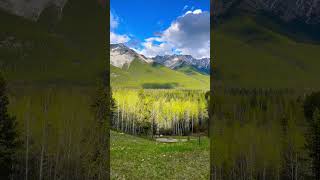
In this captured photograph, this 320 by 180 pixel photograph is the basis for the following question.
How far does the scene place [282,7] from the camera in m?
32.4

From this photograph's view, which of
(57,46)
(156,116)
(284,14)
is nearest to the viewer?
(57,46)

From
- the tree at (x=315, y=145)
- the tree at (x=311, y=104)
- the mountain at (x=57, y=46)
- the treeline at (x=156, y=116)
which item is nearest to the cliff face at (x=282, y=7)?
the tree at (x=311, y=104)

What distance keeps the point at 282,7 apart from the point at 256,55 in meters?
4.51

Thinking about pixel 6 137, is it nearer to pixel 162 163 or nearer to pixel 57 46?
pixel 57 46

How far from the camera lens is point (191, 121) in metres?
112

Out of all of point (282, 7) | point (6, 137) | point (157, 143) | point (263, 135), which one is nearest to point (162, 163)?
point (263, 135)

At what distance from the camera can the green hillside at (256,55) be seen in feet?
99.6

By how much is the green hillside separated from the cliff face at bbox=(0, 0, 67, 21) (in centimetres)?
1121

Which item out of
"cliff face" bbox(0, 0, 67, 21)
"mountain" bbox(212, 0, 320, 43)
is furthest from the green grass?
"cliff face" bbox(0, 0, 67, 21)

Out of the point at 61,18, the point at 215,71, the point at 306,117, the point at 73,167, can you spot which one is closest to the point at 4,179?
the point at 73,167

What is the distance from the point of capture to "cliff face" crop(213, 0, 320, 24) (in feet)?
100.0

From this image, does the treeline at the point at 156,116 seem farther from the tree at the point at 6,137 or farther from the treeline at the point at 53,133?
the tree at the point at 6,137

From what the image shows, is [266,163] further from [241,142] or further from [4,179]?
[4,179]

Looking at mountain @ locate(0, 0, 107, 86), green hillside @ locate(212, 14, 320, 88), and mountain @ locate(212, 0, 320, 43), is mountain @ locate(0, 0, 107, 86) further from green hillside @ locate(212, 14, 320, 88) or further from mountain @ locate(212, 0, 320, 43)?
mountain @ locate(212, 0, 320, 43)
